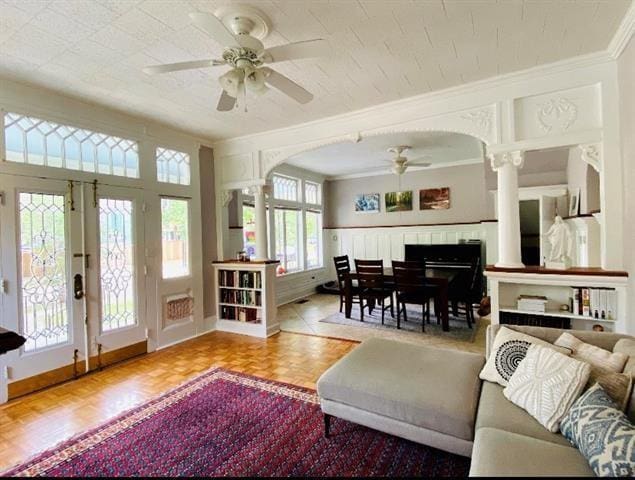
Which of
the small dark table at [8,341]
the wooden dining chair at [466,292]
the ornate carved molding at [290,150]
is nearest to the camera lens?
the small dark table at [8,341]

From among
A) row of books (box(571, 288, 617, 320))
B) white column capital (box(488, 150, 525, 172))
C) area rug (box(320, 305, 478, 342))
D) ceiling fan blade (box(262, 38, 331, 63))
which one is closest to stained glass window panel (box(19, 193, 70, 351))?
ceiling fan blade (box(262, 38, 331, 63))

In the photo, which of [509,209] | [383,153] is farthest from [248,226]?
[509,209]

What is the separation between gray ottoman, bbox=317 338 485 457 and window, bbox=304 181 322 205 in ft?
18.1

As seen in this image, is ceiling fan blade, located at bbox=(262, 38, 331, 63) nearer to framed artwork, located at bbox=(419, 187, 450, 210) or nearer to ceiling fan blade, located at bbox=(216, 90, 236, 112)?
ceiling fan blade, located at bbox=(216, 90, 236, 112)

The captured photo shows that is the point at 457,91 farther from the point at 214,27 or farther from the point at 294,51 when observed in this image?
the point at 214,27

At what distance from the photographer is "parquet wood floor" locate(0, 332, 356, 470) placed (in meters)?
2.27

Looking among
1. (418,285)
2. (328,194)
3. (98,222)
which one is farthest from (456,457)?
(328,194)

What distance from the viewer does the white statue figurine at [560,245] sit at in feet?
9.25

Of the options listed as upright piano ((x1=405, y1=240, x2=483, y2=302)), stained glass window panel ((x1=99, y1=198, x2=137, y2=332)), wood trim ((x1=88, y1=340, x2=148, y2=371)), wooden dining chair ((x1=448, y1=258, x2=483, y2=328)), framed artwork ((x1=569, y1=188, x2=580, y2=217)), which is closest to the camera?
wood trim ((x1=88, y1=340, x2=148, y2=371))

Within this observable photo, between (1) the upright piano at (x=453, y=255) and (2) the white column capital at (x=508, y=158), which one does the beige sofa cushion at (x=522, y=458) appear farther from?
(1) the upright piano at (x=453, y=255)

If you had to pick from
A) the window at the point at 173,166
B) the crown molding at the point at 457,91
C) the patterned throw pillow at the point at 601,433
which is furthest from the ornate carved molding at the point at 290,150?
the patterned throw pillow at the point at 601,433

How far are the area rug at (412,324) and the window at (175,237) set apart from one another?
2.26 meters

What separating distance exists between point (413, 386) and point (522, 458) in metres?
0.64

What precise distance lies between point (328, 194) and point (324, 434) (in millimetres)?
6516
